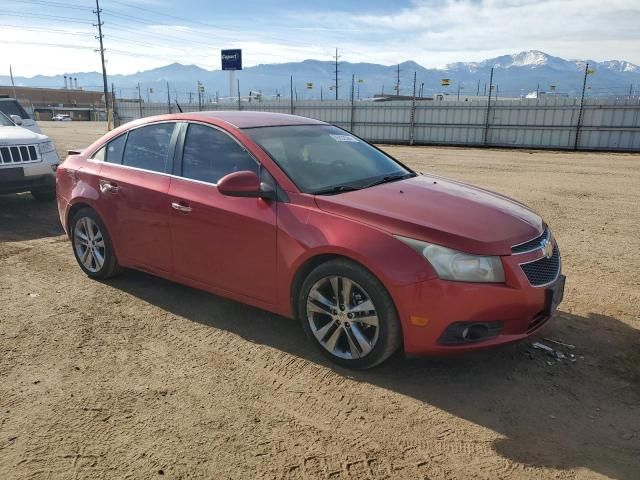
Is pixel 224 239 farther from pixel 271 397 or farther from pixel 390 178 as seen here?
pixel 390 178

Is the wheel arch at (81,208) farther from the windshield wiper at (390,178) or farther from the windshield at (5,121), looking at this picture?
the windshield at (5,121)

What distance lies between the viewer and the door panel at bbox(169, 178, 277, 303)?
3.66m

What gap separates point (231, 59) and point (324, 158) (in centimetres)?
5704

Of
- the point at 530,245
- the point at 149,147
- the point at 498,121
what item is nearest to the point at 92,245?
the point at 149,147

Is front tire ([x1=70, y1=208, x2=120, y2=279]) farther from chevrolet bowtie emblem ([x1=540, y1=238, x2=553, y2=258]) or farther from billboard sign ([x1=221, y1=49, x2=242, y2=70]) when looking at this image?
billboard sign ([x1=221, y1=49, x2=242, y2=70])

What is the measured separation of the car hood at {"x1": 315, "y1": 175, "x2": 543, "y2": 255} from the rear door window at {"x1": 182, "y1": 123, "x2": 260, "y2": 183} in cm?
81

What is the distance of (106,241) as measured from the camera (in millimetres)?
4875

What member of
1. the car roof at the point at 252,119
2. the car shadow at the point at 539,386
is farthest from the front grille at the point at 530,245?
the car roof at the point at 252,119

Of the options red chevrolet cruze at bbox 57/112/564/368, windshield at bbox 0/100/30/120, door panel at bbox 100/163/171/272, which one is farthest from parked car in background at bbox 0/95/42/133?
door panel at bbox 100/163/171/272

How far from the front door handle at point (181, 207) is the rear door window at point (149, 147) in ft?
1.29

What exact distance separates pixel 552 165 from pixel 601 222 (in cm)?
932

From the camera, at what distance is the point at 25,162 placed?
802cm

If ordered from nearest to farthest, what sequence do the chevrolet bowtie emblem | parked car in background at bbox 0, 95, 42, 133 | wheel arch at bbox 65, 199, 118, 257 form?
1. the chevrolet bowtie emblem
2. wheel arch at bbox 65, 199, 118, 257
3. parked car in background at bbox 0, 95, 42, 133

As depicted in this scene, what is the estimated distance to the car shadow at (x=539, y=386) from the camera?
2697 mm
